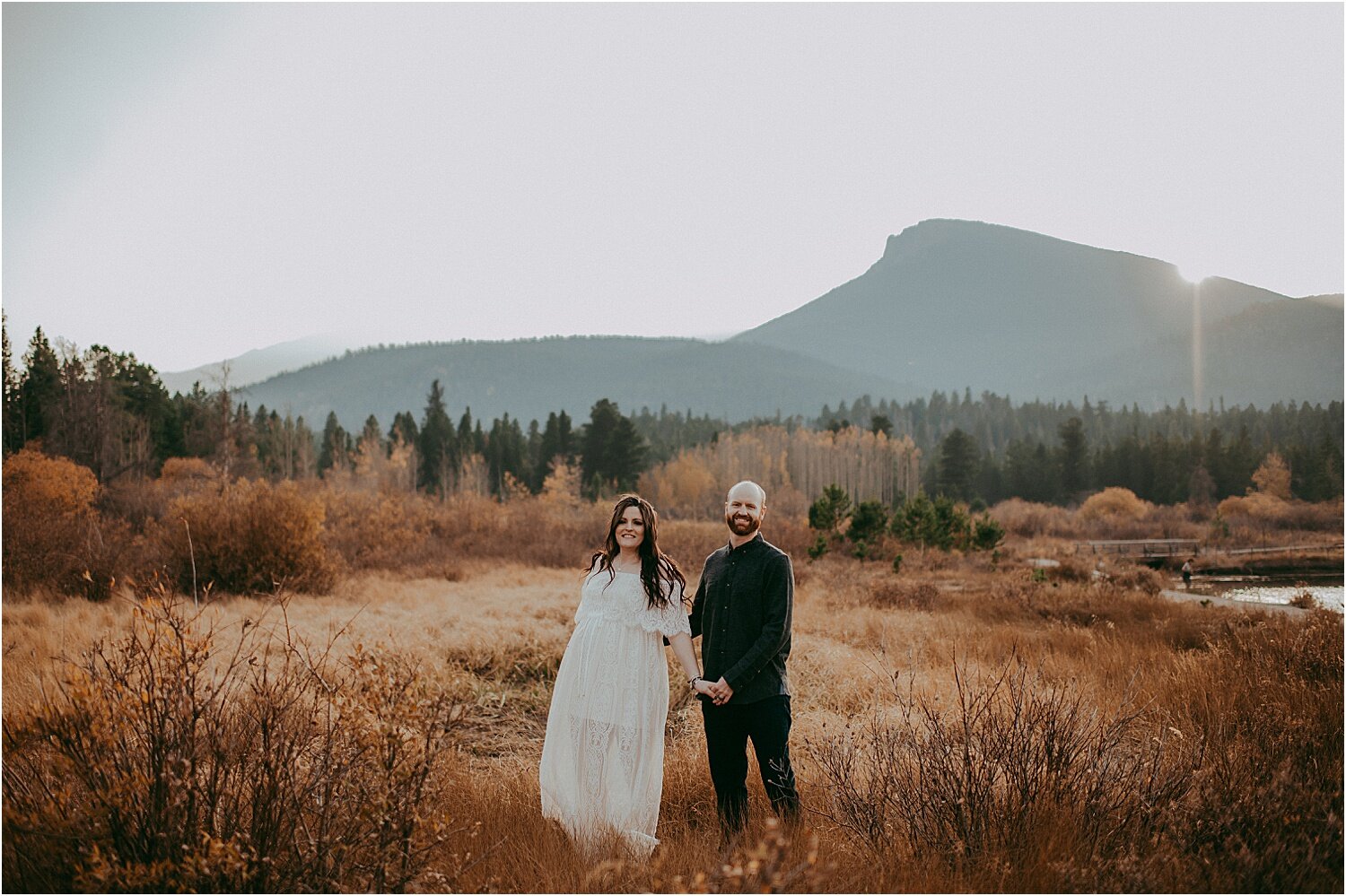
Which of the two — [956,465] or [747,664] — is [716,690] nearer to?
[747,664]

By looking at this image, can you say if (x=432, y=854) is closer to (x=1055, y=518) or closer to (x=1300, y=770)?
(x=1300, y=770)

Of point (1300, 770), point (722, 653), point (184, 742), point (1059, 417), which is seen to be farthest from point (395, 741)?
point (1059, 417)

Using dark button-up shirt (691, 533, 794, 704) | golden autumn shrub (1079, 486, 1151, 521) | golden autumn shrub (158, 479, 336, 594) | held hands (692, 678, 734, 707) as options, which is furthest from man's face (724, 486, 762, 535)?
golden autumn shrub (1079, 486, 1151, 521)

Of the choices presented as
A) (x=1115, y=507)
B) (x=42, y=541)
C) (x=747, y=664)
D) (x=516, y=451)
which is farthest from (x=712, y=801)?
(x=516, y=451)

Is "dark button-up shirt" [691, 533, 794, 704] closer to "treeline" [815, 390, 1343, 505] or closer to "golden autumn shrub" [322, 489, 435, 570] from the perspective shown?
"golden autumn shrub" [322, 489, 435, 570]

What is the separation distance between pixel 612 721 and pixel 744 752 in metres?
0.73

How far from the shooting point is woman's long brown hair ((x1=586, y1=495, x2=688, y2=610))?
12.5 feet

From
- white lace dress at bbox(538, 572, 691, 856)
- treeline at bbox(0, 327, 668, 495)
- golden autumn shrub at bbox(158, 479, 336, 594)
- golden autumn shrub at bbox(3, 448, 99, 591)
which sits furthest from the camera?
treeline at bbox(0, 327, 668, 495)

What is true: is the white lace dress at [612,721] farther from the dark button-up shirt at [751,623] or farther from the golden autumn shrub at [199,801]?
the golden autumn shrub at [199,801]

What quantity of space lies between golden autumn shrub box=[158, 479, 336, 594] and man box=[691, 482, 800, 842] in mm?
10840

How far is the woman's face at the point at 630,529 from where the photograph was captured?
12.6 ft

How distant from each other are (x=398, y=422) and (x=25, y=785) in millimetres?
82383

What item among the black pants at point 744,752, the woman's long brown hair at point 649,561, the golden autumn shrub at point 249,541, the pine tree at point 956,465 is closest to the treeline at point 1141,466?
the pine tree at point 956,465

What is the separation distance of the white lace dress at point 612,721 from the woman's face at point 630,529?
16cm
